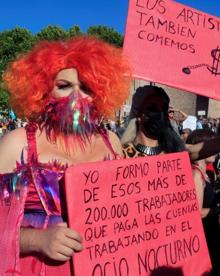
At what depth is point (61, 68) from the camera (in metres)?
1.88

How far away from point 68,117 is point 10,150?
260 millimetres

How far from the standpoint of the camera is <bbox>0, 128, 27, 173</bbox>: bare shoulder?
1.73m

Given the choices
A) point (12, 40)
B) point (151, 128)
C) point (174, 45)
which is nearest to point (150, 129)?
point (151, 128)

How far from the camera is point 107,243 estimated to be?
6.07 ft

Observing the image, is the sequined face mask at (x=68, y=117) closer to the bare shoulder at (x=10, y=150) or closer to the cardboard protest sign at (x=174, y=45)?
the bare shoulder at (x=10, y=150)

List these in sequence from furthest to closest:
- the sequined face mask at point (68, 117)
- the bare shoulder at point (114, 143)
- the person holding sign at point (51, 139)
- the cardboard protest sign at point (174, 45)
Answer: the cardboard protest sign at point (174, 45) < the bare shoulder at point (114, 143) < the sequined face mask at point (68, 117) < the person holding sign at point (51, 139)

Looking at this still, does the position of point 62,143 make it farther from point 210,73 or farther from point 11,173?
point 210,73

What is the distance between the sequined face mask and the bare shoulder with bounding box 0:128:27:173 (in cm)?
14

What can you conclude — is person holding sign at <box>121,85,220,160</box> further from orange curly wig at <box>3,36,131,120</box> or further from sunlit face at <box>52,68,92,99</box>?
sunlit face at <box>52,68,92,99</box>

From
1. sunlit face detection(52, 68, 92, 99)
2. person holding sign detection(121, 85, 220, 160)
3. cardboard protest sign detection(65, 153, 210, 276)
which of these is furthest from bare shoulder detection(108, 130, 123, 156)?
person holding sign detection(121, 85, 220, 160)

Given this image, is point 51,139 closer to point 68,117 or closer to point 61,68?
point 68,117

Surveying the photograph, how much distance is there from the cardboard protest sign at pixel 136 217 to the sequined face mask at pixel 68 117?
0.16 meters

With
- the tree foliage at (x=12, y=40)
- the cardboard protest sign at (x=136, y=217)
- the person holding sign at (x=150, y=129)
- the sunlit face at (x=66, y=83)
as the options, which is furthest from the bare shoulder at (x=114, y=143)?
the tree foliage at (x=12, y=40)

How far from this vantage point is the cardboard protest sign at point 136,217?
1.78 meters
